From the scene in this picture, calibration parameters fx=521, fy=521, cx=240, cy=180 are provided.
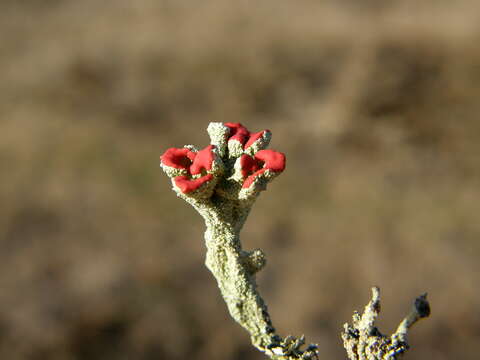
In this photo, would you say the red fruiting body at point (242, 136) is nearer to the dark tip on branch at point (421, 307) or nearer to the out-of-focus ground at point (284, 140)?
the dark tip on branch at point (421, 307)

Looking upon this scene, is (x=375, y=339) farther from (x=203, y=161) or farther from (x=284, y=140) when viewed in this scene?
(x=284, y=140)

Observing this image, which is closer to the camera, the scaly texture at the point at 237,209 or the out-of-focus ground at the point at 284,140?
the scaly texture at the point at 237,209

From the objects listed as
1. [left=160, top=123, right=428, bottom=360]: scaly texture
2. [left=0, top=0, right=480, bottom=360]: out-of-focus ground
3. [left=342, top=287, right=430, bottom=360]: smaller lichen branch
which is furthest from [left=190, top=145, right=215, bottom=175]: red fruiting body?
[left=0, top=0, right=480, bottom=360]: out-of-focus ground

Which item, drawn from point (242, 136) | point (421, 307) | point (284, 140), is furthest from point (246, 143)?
point (284, 140)

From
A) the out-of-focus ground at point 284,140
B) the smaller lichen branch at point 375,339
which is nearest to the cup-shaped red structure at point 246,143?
the smaller lichen branch at point 375,339

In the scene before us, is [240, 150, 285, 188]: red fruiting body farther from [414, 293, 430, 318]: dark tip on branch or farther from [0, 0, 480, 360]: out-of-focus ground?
[0, 0, 480, 360]: out-of-focus ground

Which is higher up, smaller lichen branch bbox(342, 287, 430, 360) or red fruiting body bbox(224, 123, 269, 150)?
red fruiting body bbox(224, 123, 269, 150)

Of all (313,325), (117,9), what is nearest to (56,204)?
(117,9)
